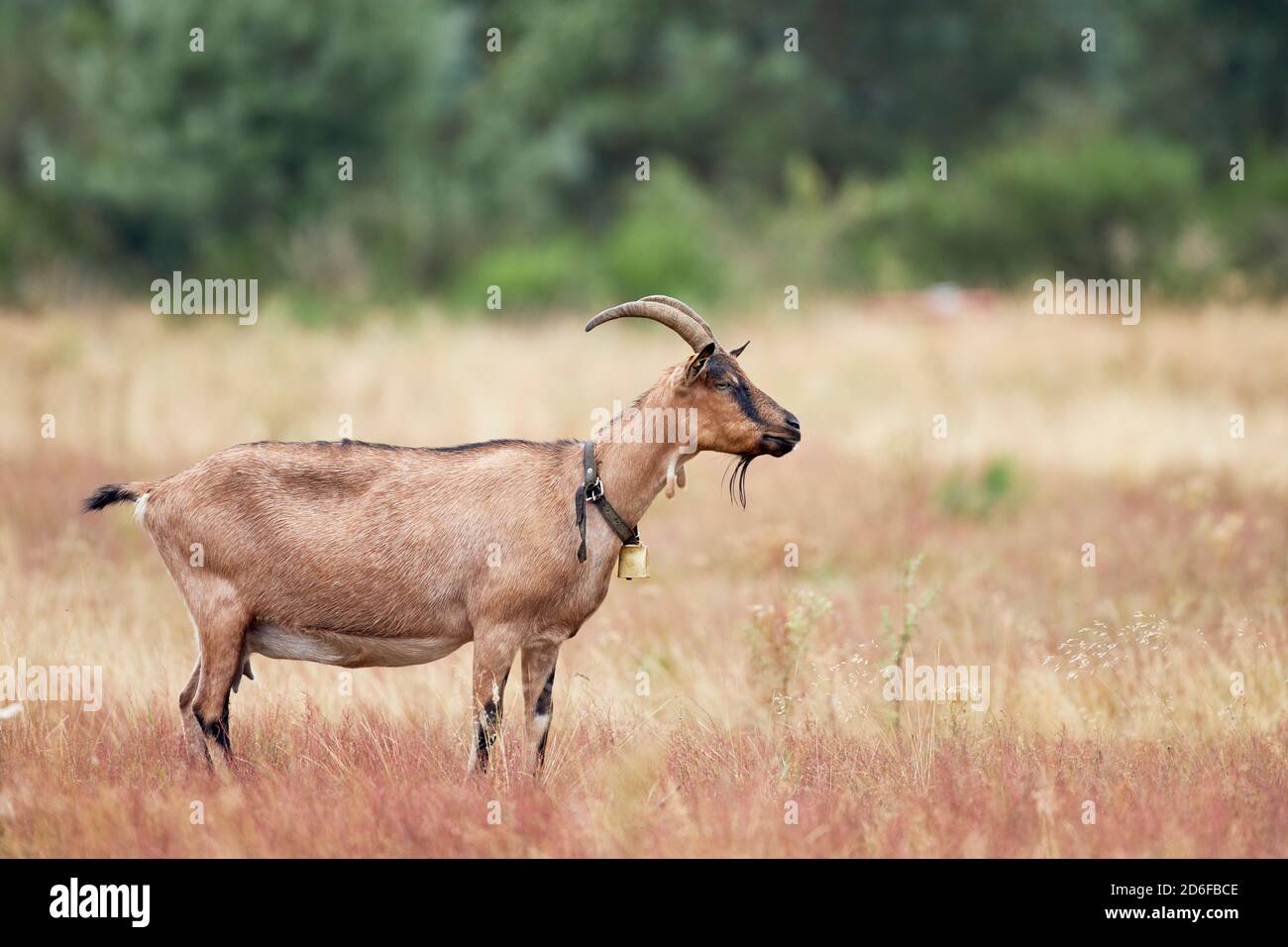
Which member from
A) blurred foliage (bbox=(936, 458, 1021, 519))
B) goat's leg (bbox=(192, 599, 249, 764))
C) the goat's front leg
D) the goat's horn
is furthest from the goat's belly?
blurred foliage (bbox=(936, 458, 1021, 519))

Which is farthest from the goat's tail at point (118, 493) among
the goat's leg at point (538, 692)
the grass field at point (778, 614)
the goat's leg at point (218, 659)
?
the goat's leg at point (538, 692)

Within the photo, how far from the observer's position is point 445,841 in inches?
229

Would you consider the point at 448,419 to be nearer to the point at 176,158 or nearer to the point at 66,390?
the point at 66,390

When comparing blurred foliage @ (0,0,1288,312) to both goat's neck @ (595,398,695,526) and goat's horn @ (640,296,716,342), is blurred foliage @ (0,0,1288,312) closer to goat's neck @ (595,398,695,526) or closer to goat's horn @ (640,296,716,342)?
goat's horn @ (640,296,716,342)

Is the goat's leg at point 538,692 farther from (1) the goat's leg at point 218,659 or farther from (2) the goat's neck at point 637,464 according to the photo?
(1) the goat's leg at point 218,659

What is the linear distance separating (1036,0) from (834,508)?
35.6 metres

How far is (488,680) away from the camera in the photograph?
6332 mm

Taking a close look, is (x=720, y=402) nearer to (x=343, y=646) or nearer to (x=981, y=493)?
(x=343, y=646)

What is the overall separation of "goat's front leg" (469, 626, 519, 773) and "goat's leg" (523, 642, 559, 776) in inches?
7.8

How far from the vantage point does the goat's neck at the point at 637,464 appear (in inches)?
256

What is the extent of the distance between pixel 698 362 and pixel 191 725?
2631 millimetres

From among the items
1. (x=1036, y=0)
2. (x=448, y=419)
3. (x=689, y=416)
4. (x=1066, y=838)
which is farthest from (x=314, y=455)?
(x=1036, y=0)

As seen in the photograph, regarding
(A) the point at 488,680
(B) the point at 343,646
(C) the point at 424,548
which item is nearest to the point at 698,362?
(C) the point at 424,548

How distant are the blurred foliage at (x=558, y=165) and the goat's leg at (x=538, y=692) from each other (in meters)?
18.1
